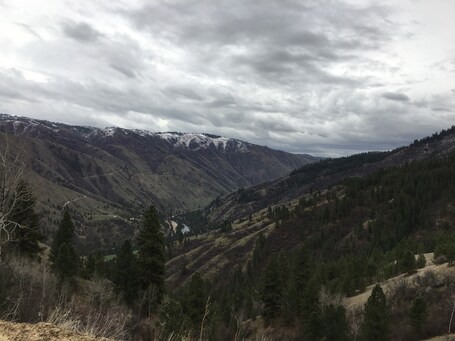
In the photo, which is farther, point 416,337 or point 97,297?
point 416,337

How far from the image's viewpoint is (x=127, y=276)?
56.6 metres

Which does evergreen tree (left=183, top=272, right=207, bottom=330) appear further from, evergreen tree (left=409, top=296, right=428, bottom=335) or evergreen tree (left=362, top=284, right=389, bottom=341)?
evergreen tree (left=409, top=296, right=428, bottom=335)

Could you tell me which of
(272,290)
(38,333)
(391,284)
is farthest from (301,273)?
(38,333)

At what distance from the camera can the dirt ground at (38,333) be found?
10.6 m

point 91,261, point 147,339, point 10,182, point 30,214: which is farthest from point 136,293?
point 10,182

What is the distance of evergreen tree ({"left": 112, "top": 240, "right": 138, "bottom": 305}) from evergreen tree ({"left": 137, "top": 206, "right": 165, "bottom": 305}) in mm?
1703

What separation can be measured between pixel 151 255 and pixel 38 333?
42.3m

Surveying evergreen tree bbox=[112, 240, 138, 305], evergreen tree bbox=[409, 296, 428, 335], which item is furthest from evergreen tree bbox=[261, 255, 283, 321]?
evergreen tree bbox=[112, 240, 138, 305]

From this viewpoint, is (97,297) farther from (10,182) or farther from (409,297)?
(409,297)

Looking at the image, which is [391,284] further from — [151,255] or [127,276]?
[127,276]

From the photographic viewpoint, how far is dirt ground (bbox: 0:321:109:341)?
10.6 metres

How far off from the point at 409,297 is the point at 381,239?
112674 mm

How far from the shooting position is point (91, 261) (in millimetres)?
79688

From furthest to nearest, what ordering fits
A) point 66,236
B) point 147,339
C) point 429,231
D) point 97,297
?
point 429,231 → point 66,236 → point 97,297 → point 147,339
